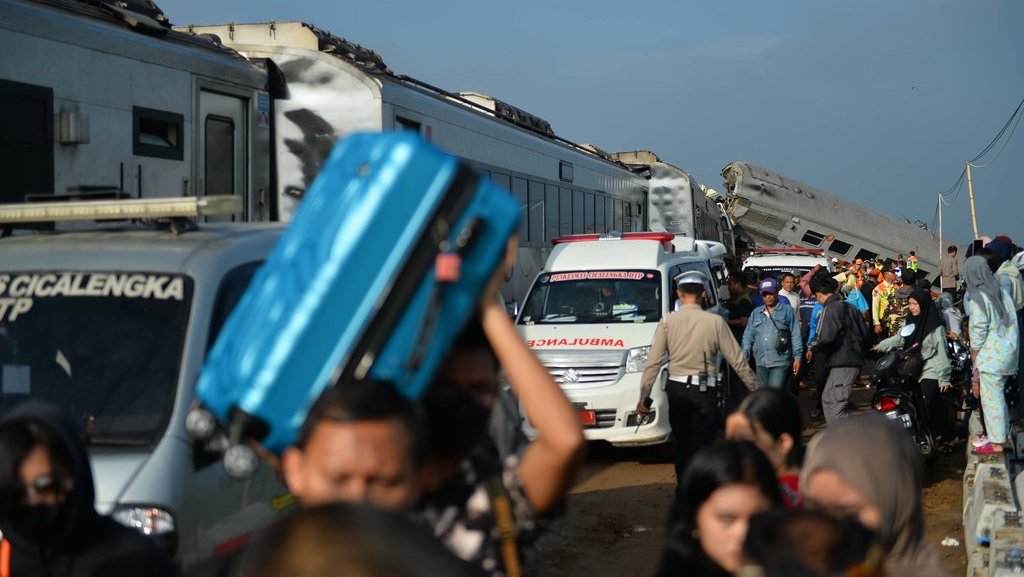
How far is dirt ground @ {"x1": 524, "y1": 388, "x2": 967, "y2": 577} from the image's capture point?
330 inches

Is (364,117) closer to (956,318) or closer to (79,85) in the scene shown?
(79,85)

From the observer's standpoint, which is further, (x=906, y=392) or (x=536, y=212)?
(x=536, y=212)

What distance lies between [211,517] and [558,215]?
16148 mm

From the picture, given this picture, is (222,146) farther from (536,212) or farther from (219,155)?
(536,212)

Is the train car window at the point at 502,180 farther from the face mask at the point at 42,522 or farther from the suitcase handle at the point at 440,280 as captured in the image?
the suitcase handle at the point at 440,280

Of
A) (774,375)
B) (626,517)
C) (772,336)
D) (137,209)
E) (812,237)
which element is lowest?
(626,517)

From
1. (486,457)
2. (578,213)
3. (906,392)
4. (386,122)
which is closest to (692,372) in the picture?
(906,392)

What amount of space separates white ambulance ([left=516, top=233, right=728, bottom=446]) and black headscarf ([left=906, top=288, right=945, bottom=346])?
1.95 m

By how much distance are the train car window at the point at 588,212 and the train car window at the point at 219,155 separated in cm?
1235

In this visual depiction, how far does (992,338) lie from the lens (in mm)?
10016

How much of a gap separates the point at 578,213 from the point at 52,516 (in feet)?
62.5

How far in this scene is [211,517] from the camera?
4.60 metres

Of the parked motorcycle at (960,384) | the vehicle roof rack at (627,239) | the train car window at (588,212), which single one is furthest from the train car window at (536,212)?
the parked motorcycle at (960,384)

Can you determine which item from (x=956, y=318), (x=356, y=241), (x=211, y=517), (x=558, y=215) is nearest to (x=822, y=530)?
(x=356, y=241)
